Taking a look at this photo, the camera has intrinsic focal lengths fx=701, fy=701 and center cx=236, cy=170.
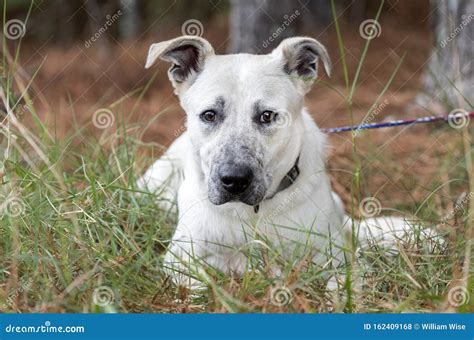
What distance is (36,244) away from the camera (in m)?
3.35

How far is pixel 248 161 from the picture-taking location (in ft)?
11.1

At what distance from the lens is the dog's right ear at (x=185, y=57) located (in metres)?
3.78

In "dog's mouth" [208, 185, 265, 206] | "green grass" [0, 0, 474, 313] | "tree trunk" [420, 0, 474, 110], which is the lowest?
"green grass" [0, 0, 474, 313]

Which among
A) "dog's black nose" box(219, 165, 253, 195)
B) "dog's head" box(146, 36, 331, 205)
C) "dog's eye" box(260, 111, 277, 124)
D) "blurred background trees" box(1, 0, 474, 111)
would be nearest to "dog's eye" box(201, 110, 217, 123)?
"dog's head" box(146, 36, 331, 205)

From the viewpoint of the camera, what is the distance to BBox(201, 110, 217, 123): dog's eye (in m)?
3.61

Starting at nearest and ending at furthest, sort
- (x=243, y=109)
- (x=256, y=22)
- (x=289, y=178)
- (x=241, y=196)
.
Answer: (x=241, y=196)
(x=243, y=109)
(x=289, y=178)
(x=256, y=22)

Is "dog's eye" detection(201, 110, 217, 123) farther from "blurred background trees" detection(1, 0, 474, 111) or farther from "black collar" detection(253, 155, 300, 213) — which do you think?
"blurred background trees" detection(1, 0, 474, 111)

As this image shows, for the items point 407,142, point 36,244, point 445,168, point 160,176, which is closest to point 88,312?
point 36,244

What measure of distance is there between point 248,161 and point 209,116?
0.39m

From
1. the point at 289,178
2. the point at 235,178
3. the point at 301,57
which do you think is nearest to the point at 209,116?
the point at 235,178

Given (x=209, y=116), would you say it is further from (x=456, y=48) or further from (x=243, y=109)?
(x=456, y=48)

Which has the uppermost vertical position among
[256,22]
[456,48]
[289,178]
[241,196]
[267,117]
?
[256,22]

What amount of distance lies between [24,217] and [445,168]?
280 cm

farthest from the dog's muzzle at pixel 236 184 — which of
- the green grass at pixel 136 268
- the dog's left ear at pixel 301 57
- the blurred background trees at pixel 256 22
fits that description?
the blurred background trees at pixel 256 22
